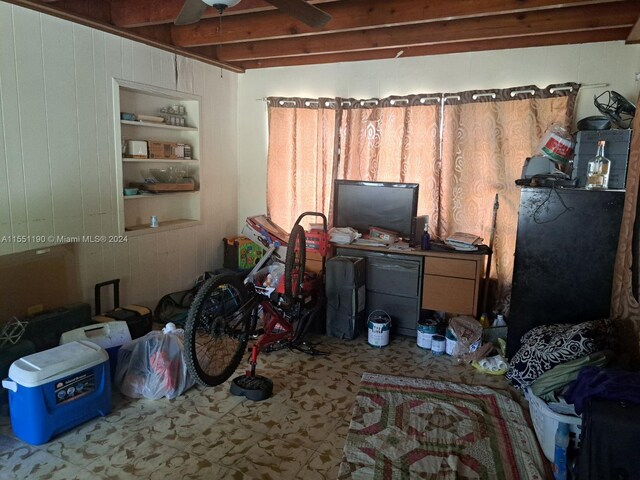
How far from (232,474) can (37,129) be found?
2.46 m

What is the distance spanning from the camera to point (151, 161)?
3.87m

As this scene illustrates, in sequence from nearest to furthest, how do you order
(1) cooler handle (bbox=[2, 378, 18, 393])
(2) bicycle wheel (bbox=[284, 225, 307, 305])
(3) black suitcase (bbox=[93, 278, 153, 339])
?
(1) cooler handle (bbox=[2, 378, 18, 393]) → (2) bicycle wheel (bbox=[284, 225, 307, 305]) → (3) black suitcase (bbox=[93, 278, 153, 339])

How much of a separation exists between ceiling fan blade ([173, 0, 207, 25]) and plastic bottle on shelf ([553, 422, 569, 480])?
103 inches

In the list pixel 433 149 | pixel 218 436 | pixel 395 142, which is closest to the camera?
pixel 218 436

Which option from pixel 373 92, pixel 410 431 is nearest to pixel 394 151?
pixel 373 92

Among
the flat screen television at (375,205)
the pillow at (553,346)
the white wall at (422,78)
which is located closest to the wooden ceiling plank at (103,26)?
the white wall at (422,78)

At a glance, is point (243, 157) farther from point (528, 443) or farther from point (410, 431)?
point (528, 443)

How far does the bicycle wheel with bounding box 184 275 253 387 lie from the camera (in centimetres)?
241

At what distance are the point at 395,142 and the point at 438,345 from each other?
1.82 meters

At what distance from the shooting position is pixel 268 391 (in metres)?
2.69

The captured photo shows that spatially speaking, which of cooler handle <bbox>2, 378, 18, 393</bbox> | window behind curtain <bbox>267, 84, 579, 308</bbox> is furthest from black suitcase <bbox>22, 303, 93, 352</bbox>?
window behind curtain <bbox>267, 84, 579, 308</bbox>

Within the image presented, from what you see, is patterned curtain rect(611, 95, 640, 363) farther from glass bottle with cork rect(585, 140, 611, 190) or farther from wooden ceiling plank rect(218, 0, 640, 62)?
wooden ceiling plank rect(218, 0, 640, 62)

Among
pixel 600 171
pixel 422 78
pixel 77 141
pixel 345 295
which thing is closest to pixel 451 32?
pixel 422 78

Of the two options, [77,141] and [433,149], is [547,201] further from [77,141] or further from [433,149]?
[77,141]
